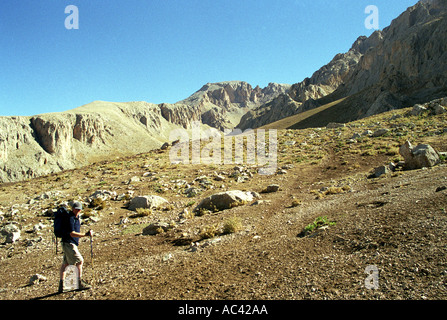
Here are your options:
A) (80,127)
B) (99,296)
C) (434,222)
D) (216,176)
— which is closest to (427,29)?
(216,176)

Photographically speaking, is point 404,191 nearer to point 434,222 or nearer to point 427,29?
point 434,222

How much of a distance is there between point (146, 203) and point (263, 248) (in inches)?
406

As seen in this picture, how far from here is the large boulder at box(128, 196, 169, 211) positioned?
51.5ft

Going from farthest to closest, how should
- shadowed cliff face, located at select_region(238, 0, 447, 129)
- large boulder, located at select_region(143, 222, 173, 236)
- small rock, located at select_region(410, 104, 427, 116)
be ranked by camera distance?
1. shadowed cliff face, located at select_region(238, 0, 447, 129)
2. small rock, located at select_region(410, 104, 427, 116)
3. large boulder, located at select_region(143, 222, 173, 236)

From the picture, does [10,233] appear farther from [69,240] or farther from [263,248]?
[263,248]

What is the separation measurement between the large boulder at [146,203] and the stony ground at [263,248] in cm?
69

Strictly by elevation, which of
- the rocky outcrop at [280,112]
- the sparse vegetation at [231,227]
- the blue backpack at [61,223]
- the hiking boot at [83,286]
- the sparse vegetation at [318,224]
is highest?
the rocky outcrop at [280,112]

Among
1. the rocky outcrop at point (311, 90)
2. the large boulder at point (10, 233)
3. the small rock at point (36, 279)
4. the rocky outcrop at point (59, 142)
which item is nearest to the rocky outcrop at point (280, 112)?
the rocky outcrop at point (311, 90)

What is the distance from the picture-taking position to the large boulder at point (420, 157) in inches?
593

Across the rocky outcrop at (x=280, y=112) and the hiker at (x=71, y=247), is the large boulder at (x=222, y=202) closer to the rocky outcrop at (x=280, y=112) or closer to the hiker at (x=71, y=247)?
the hiker at (x=71, y=247)

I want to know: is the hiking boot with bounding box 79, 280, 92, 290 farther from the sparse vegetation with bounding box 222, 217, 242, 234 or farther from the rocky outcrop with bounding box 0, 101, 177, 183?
the rocky outcrop with bounding box 0, 101, 177, 183

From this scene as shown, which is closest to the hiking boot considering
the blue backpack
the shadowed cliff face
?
the blue backpack

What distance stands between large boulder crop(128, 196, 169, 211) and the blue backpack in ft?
30.0
